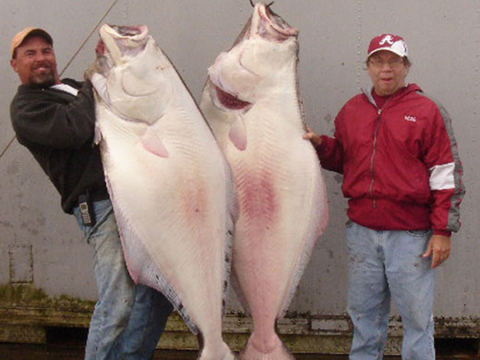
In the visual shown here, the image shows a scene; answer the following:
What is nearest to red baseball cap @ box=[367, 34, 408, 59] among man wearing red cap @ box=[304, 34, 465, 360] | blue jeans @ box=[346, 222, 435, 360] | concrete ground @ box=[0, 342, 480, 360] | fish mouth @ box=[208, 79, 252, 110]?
man wearing red cap @ box=[304, 34, 465, 360]

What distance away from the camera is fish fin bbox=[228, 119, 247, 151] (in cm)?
Answer: 253

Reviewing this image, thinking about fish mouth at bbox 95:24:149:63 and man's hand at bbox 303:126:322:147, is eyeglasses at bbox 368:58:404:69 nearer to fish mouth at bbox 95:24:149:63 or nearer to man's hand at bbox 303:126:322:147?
man's hand at bbox 303:126:322:147

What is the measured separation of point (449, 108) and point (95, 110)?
6.03 ft

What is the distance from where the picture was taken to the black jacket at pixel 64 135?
237cm

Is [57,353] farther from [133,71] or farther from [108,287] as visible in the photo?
[133,71]

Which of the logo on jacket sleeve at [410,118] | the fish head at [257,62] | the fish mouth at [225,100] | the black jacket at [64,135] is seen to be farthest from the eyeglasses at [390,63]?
the black jacket at [64,135]

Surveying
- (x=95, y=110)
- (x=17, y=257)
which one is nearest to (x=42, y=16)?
(x=95, y=110)

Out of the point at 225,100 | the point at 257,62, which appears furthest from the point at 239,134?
the point at 257,62

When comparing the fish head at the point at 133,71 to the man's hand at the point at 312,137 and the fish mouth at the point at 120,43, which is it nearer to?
the fish mouth at the point at 120,43

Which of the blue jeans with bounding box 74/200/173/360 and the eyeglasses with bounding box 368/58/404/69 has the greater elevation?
the eyeglasses with bounding box 368/58/404/69

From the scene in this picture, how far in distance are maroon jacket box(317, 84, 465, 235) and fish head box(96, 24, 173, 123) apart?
0.94 m

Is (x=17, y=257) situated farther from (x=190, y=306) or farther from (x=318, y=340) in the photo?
(x=318, y=340)

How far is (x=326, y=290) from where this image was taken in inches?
129

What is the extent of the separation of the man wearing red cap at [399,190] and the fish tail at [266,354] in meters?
0.47
